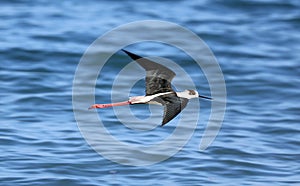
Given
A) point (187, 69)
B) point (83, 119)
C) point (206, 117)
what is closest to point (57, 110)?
point (83, 119)

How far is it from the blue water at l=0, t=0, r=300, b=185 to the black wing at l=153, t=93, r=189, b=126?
1822mm

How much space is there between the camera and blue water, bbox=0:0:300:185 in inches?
372

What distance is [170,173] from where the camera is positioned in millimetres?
9438

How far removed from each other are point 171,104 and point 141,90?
5.14 metres

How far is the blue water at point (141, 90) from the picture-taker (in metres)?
9.46

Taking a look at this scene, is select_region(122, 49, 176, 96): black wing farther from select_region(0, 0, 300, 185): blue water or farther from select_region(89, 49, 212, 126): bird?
select_region(0, 0, 300, 185): blue water

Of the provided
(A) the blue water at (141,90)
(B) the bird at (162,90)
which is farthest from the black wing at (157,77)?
(A) the blue water at (141,90)

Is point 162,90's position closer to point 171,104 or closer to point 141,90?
point 171,104

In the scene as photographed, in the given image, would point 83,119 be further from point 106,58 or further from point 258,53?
point 258,53

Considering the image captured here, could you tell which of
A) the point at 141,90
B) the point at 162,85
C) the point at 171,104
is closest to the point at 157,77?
the point at 162,85

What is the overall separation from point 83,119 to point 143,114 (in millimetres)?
943

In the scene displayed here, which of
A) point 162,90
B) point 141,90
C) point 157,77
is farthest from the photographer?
point 141,90

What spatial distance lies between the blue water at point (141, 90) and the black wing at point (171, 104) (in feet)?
5.98

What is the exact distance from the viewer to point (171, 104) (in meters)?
7.35
